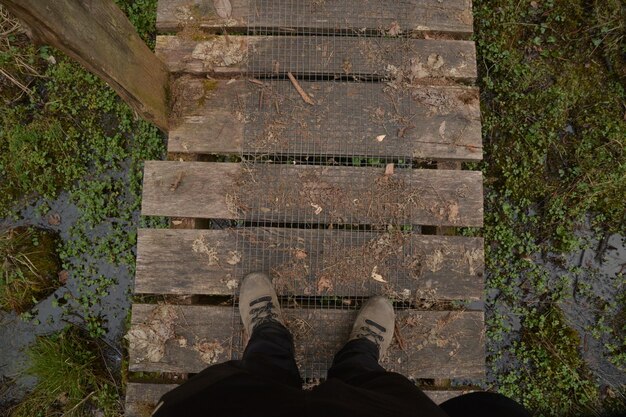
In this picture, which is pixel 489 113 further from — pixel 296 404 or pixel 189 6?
pixel 296 404

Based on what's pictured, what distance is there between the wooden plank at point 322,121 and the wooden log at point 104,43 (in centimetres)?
22

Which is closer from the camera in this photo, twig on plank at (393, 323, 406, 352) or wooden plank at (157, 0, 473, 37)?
twig on plank at (393, 323, 406, 352)

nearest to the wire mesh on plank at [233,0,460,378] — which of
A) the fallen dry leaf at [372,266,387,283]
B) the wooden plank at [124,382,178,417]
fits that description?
the fallen dry leaf at [372,266,387,283]

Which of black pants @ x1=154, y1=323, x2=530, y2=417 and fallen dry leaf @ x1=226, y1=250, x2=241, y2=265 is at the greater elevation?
fallen dry leaf @ x1=226, y1=250, x2=241, y2=265

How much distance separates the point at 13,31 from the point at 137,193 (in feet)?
4.83

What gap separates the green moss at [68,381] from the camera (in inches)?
106

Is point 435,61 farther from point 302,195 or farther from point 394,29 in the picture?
point 302,195

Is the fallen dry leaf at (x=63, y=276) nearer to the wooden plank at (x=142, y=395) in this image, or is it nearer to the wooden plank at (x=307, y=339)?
the wooden plank at (x=307, y=339)

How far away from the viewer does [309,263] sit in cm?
243

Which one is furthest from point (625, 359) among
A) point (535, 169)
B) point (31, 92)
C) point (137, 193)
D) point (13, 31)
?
point (13, 31)

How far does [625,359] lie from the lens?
2789mm

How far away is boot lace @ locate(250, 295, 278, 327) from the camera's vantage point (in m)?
2.23

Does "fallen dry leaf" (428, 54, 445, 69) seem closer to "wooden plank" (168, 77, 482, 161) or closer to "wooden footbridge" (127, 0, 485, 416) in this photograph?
"wooden footbridge" (127, 0, 485, 416)

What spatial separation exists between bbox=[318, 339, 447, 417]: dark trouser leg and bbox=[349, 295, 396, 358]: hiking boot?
45 mm
